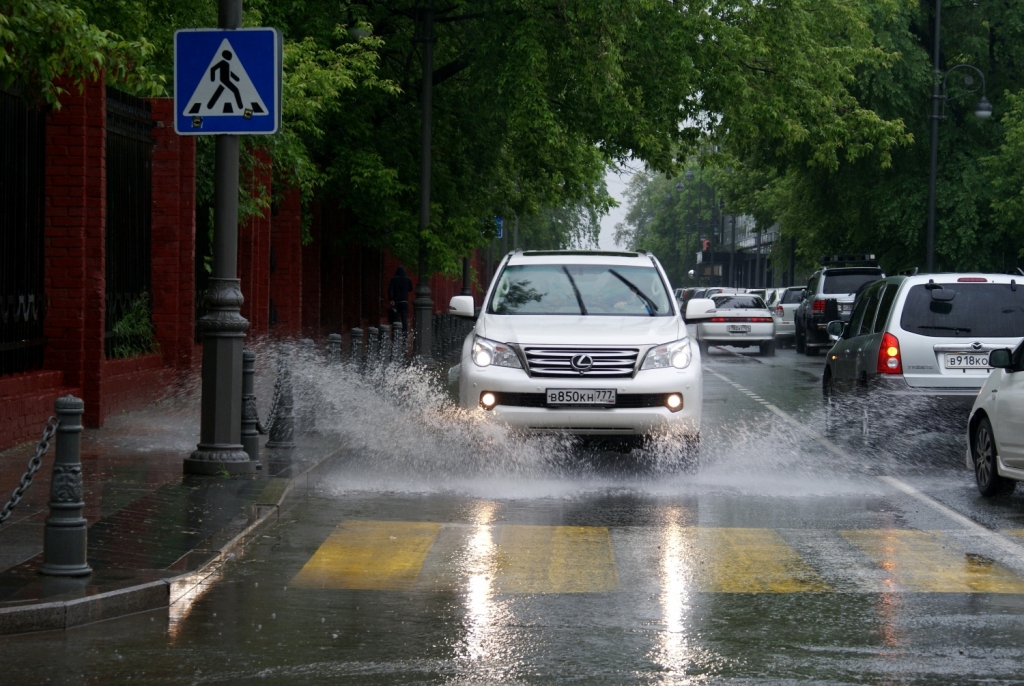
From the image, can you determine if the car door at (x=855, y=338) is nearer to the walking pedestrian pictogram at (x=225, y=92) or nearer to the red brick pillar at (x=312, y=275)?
the walking pedestrian pictogram at (x=225, y=92)

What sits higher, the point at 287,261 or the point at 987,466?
the point at 287,261

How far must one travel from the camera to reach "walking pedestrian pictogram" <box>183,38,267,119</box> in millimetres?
10797

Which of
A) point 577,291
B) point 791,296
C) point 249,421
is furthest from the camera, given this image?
point 791,296

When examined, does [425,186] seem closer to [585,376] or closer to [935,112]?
[585,376]

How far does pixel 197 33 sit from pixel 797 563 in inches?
230

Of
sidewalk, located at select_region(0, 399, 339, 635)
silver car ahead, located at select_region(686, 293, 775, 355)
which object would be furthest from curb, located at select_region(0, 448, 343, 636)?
silver car ahead, located at select_region(686, 293, 775, 355)

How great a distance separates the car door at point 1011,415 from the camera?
32.9 ft

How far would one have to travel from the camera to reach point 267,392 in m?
18.1

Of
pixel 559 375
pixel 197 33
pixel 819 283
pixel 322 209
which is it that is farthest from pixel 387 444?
pixel 819 283

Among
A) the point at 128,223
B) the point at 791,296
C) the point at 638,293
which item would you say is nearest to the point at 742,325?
the point at 791,296

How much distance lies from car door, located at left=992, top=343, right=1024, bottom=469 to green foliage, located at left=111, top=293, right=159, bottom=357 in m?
9.20

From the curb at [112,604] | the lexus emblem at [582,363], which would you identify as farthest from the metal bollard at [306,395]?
the curb at [112,604]

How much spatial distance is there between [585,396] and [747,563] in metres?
3.92

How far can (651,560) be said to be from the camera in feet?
26.2
